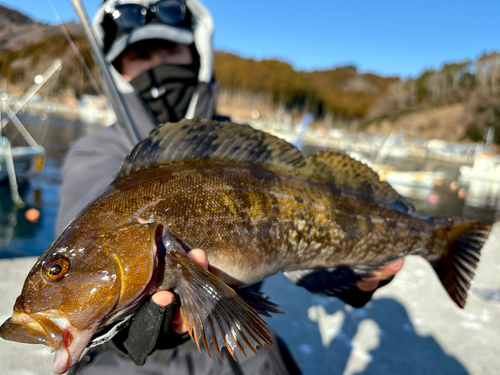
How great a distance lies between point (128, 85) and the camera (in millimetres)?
2529

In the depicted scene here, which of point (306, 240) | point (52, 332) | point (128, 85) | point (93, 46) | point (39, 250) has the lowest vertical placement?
point (39, 250)

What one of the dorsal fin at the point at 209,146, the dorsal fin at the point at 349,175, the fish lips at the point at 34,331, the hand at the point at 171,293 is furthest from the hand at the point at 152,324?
the dorsal fin at the point at 349,175

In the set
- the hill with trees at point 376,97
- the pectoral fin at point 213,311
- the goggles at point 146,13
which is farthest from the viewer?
the hill with trees at point 376,97

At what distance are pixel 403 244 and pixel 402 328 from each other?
2.49 m

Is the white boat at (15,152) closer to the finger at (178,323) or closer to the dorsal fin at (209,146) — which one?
the dorsal fin at (209,146)

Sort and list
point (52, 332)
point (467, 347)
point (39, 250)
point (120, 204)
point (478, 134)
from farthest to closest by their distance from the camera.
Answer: point (478, 134) → point (39, 250) → point (467, 347) → point (120, 204) → point (52, 332)

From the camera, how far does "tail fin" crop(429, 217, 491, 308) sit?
7.01 ft

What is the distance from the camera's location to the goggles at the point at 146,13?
2.47 m

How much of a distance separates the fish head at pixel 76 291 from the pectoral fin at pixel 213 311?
6.4 inches

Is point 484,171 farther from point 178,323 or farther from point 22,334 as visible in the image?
point 22,334

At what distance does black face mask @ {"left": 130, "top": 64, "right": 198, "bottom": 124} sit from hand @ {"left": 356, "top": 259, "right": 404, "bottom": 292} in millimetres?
1938

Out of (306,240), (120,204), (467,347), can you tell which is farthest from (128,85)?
(467,347)

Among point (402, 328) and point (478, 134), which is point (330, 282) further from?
point (478, 134)

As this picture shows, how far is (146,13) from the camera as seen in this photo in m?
2.54
